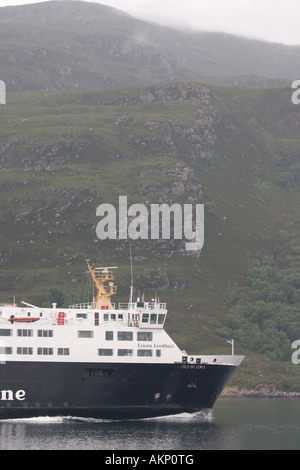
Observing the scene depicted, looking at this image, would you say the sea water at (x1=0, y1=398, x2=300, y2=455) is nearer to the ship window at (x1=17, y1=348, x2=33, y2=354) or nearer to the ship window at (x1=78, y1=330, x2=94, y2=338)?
the ship window at (x1=17, y1=348, x2=33, y2=354)

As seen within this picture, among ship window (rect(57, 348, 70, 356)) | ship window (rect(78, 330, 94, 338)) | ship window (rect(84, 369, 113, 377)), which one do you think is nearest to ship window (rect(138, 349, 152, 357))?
ship window (rect(84, 369, 113, 377))

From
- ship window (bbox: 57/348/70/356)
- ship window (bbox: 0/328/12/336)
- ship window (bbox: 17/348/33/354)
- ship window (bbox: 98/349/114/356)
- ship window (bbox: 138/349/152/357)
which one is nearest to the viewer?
ship window (bbox: 17/348/33/354)

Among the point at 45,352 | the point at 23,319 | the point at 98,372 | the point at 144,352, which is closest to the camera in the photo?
the point at 45,352

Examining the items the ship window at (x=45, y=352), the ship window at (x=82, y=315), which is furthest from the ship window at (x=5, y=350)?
the ship window at (x=82, y=315)

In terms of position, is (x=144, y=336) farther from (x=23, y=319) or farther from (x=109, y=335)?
(x=23, y=319)

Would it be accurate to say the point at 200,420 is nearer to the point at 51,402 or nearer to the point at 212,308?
the point at 51,402

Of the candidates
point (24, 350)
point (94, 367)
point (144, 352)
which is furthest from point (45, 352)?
point (144, 352)
